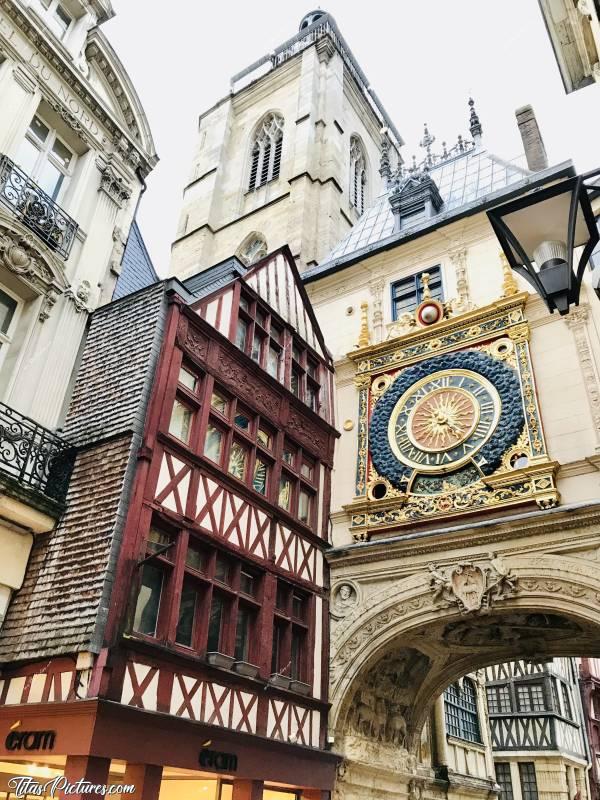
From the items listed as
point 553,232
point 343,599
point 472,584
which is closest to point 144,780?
point 343,599

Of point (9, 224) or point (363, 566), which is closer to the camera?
point (9, 224)

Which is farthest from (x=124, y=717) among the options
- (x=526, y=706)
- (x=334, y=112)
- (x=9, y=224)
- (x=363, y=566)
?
(x=334, y=112)

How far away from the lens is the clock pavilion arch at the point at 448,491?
402 inches

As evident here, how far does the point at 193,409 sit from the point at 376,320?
228 inches

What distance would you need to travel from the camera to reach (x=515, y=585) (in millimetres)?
Answer: 9992

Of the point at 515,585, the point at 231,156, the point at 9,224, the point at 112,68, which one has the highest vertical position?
the point at 231,156

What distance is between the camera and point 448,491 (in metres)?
11.4

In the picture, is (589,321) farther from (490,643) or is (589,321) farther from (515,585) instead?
(490,643)

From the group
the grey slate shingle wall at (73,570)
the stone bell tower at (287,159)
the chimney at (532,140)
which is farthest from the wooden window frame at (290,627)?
the stone bell tower at (287,159)

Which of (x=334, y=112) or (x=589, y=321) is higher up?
(x=334, y=112)

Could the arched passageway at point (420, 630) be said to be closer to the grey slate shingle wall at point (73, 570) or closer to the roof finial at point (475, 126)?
the grey slate shingle wall at point (73, 570)

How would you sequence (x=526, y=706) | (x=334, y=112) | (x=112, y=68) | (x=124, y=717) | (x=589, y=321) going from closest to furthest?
(x=124, y=717) → (x=589, y=321) → (x=112, y=68) → (x=526, y=706) → (x=334, y=112)

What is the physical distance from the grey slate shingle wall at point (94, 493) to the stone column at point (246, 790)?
119 inches

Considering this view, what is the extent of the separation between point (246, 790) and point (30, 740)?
2.95 m
